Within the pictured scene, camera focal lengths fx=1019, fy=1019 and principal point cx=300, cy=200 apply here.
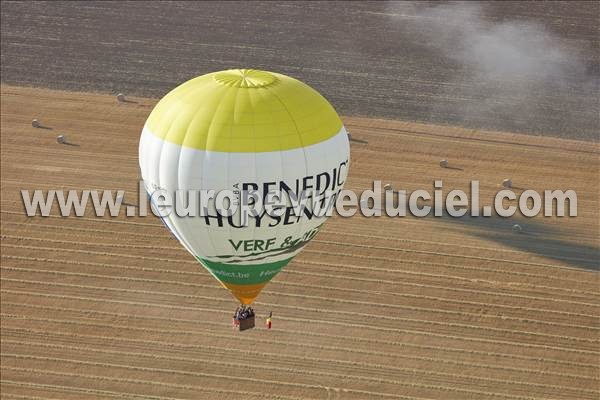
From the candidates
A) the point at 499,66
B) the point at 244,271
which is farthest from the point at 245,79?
the point at 499,66

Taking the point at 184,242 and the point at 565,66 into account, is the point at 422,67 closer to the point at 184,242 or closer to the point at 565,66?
the point at 565,66

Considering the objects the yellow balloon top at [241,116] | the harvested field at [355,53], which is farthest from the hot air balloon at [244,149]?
the harvested field at [355,53]

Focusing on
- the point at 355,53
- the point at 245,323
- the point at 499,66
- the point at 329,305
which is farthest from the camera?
the point at 355,53

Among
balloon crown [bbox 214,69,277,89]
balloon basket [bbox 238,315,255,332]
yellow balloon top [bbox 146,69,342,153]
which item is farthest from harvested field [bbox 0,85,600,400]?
balloon crown [bbox 214,69,277,89]

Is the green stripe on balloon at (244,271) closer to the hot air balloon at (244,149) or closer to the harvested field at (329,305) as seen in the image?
the hot air balloon at (244,149)

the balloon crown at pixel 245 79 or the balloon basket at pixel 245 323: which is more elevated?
the balloon crown at pixel 245 79

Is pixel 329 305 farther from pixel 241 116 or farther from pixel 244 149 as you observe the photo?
pixel 241 116
